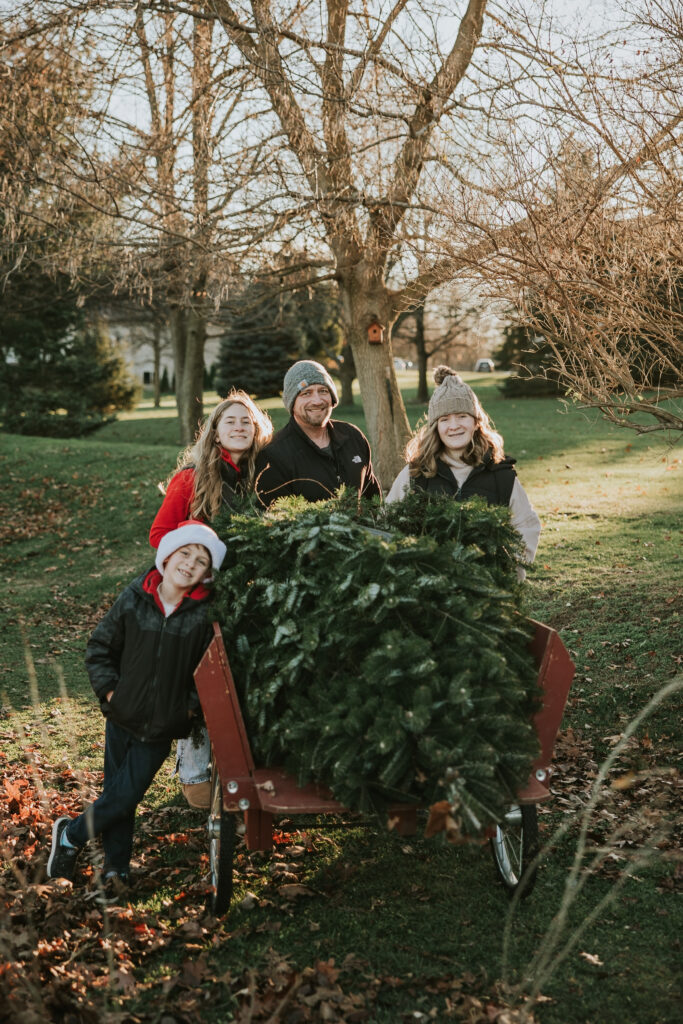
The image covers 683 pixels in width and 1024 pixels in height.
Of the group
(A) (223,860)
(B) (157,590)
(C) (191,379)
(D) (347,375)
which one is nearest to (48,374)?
(C) (191,379)

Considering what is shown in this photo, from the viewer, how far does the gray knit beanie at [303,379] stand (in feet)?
18.1

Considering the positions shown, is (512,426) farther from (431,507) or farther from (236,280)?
(431,507)

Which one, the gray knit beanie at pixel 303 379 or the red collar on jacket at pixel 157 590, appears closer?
the red collar on jacket at pixel 157 590

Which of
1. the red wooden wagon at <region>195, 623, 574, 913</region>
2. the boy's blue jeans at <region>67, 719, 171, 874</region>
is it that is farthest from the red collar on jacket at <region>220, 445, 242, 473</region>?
the boy's blue jeans at <region>67, 719, 171, 874</region>

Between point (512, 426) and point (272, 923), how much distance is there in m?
23.5

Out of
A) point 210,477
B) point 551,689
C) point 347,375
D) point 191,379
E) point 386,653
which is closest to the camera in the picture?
point 386,653

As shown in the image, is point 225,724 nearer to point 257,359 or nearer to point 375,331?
point 375,331

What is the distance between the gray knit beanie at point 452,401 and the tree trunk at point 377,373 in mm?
7698

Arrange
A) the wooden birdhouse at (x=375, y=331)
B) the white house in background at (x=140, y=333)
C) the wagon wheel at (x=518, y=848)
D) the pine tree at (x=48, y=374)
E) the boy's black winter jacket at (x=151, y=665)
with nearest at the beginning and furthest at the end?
the wagon wheel at (x=518, y=848) → the boy's black winter jacket at (x=151, y=665) → the wooden birdhouse at (x=375, y=331) → the pine tree at (x=48, y=374) → the white house in background at (x=140, y=333)

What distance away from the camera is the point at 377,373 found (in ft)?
45.0

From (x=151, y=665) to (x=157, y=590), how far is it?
372 millimetres

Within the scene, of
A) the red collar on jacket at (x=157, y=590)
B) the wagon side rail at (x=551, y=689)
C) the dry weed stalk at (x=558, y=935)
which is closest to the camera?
the dry weed stalk at (x=558, y=935)

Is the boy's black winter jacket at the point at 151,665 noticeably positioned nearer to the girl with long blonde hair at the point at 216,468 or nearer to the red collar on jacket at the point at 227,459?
the girl with long blonde hair at the point at 216,468

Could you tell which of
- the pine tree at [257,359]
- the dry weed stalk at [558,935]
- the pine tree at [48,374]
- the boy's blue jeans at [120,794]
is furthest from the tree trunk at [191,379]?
the dry weed stalk at [558,935]
